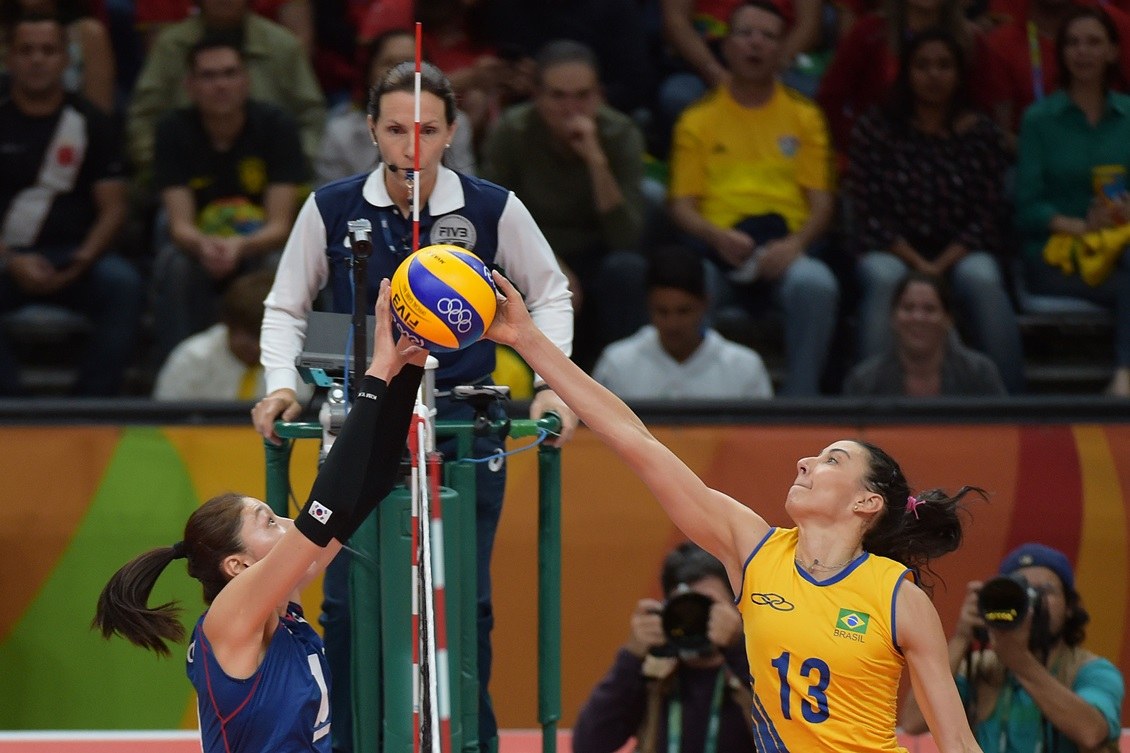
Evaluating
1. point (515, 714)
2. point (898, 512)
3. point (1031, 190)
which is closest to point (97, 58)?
point (515, 714)

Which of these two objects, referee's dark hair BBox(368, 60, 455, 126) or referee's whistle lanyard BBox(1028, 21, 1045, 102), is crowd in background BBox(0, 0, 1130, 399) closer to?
referee's whistle lanyard BBox(1028, 21, 1045, 102)

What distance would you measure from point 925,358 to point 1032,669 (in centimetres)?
193

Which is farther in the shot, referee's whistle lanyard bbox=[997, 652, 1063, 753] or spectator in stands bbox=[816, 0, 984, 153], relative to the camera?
spectator in stands bbox=[816, 0, 984, 153]

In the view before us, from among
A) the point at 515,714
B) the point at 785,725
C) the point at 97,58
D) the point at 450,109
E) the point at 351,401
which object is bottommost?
the point at 515,714

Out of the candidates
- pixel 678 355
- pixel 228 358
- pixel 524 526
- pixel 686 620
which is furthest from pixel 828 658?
pixel 228 358

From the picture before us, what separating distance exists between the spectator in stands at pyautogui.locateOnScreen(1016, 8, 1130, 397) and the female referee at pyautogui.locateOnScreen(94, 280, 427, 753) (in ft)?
14.5

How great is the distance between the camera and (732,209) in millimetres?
7344

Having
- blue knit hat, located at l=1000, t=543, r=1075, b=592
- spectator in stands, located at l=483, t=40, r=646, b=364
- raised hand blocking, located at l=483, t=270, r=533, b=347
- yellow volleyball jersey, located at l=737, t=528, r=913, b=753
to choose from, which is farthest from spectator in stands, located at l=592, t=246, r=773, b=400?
raised hand blocking, located at l=483, t=270, r=533, b=347

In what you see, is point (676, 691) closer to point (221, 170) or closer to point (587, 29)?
point (221, 170)

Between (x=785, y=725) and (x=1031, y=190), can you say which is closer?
(x=785, y=725)

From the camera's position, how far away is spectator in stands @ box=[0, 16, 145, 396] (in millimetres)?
7148

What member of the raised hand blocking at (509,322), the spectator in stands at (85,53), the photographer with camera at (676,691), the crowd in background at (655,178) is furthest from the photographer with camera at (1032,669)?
the spectator in stands at (85,53)

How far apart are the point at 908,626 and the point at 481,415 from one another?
44.2 inches

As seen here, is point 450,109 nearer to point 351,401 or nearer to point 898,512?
point 351,401
